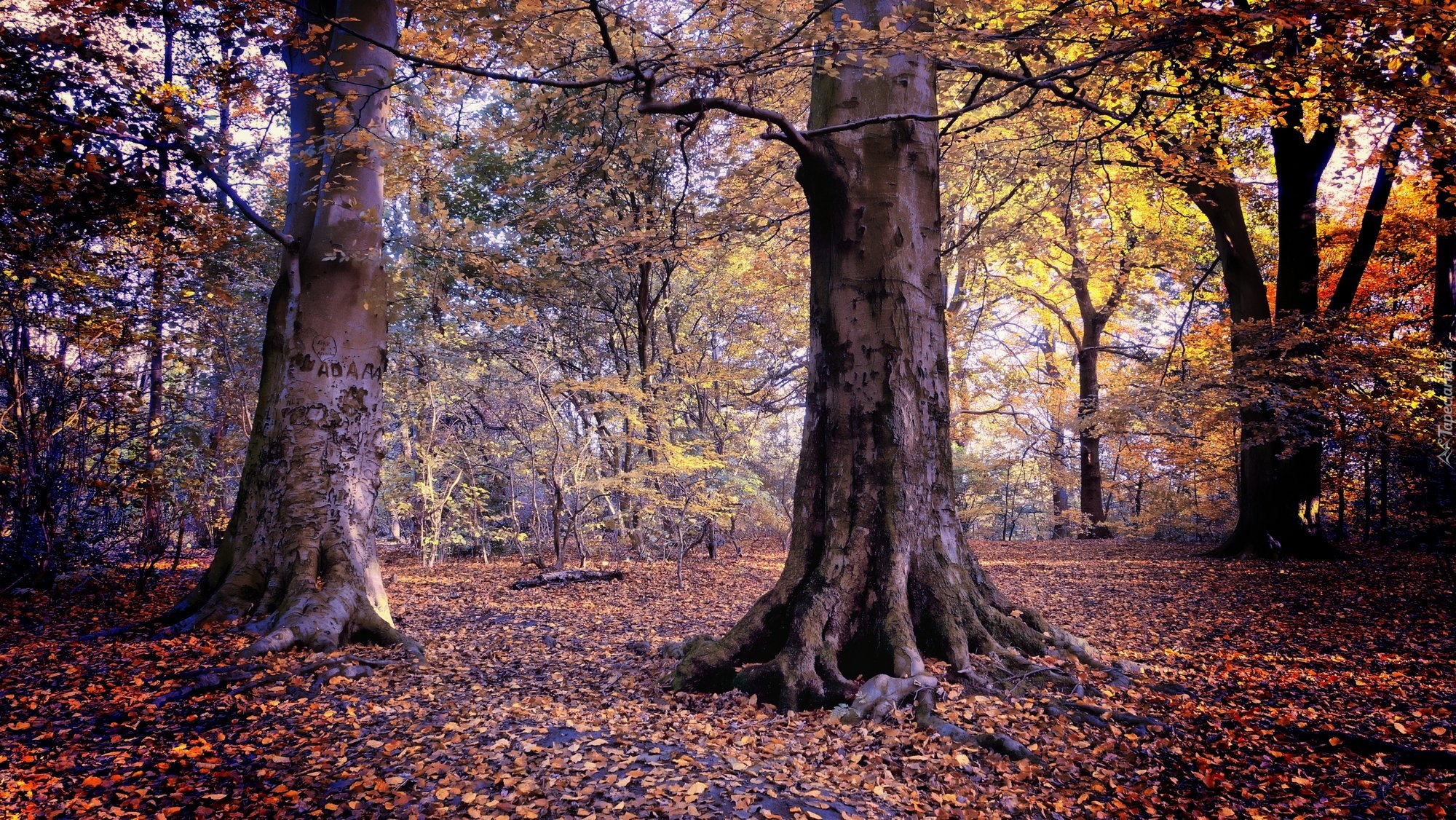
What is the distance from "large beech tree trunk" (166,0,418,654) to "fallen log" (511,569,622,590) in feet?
13.6

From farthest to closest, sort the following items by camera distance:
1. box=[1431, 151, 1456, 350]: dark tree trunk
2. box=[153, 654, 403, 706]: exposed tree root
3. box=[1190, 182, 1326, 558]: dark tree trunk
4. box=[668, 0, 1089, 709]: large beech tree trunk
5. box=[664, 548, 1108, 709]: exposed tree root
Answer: box=[1190, 182, 1326, 558]: dark tree trunk
box=[1431, 151, 1456, 350]: dark tree trunk
box=[668, 0, 1089, 709]: large beech tree trunk
box=[664, 548, 1108, 709]: exposed tree root
box=[153, 654, 403, 706]: exposed tree root

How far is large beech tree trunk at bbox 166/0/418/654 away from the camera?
5.47m

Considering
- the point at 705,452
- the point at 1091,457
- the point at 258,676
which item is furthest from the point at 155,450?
the point at 1091,457

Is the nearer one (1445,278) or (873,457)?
(873,457)

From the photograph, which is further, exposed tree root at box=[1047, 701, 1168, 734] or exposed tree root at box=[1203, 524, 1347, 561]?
exposed tree root at box=[1203, 524, 1347, 561]

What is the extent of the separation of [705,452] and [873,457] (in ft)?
22.2

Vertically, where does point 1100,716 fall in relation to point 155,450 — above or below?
below

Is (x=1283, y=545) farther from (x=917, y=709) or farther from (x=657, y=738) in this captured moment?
(x=657, y=738)

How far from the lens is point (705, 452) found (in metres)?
11.4

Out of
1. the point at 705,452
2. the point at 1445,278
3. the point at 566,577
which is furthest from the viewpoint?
the point at 705,452

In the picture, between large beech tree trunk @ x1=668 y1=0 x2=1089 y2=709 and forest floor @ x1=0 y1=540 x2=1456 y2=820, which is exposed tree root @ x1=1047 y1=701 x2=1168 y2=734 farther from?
large beech tree trunk @ x1=668 y1=0 x2=1089 y2=709

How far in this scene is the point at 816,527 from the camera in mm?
4980

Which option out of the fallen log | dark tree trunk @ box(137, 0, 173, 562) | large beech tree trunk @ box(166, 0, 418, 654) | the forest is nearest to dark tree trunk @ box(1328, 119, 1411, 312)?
the forest

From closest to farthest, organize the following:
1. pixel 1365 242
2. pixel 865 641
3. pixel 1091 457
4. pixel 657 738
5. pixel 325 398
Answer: pixel 657 738 < pixel 865 641 < pixel 325 398 < pixel 1365 242 < pixel 1091 457
